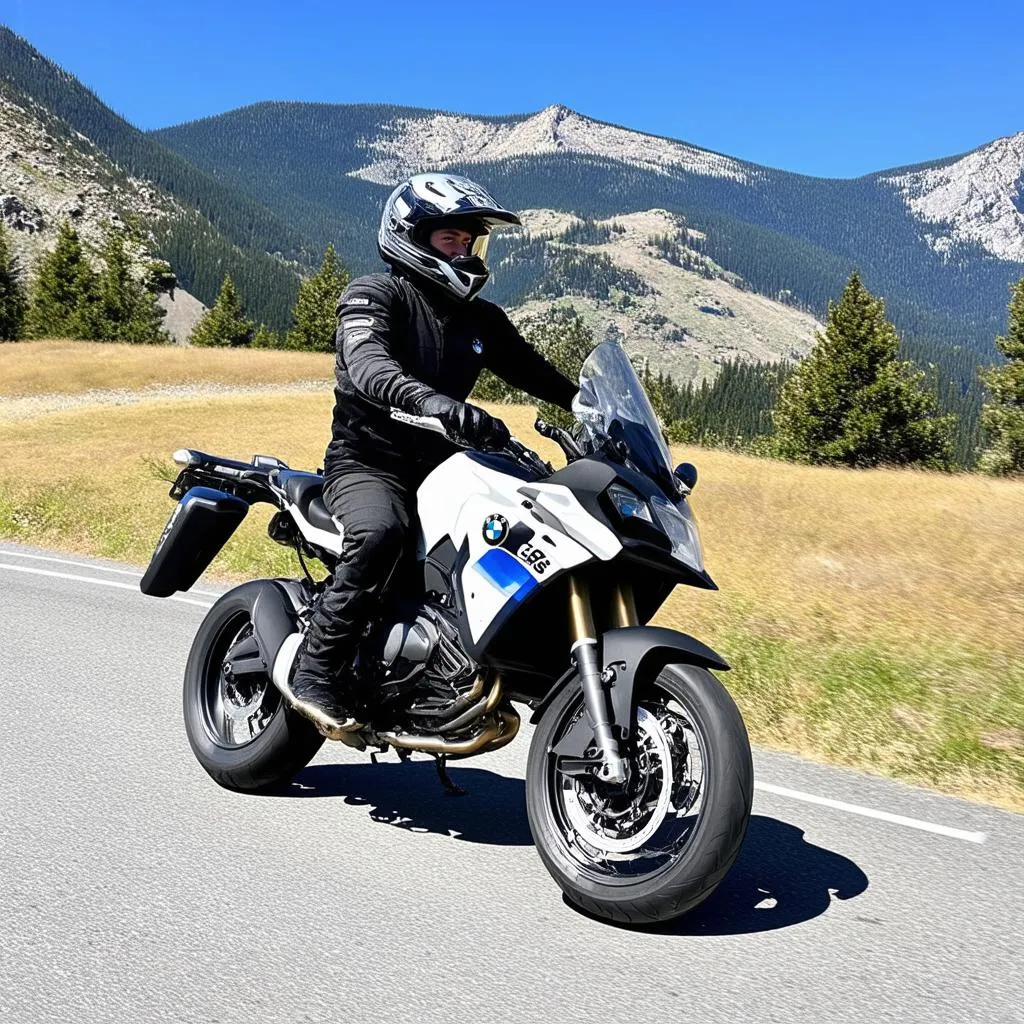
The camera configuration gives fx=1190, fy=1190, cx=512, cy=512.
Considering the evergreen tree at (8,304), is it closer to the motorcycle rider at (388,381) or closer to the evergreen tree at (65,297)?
the evergreen tree at (65,297)

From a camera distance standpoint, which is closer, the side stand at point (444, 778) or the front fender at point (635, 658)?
the front fender at point (635, 658)

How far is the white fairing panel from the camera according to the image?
149 inches

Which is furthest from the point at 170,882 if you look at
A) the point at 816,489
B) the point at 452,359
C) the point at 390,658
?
the point at 816,489

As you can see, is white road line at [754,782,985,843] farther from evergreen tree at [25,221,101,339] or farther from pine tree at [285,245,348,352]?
pine tree at [285,245,348,352]

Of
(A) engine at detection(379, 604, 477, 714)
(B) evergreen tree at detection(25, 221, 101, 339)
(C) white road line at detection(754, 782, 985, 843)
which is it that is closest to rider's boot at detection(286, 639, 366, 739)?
(A) engine at detection(379, 604, 477, 714)

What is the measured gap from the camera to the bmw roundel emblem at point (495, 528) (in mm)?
4031

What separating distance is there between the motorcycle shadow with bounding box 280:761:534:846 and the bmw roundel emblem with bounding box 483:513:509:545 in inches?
49.6

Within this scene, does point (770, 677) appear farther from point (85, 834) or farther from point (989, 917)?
point (85, 834)

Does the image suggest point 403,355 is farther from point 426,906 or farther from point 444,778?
point 426,906

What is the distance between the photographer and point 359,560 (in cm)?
438

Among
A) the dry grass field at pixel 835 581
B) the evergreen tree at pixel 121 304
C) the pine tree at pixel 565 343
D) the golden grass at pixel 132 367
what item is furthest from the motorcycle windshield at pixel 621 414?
the pine tree at pixel 565 343

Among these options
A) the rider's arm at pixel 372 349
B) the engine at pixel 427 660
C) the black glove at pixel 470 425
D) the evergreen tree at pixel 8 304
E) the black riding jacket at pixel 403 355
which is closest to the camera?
the black glove at pixel 470 425

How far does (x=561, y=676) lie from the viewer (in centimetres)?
405

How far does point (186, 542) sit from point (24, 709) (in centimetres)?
163
